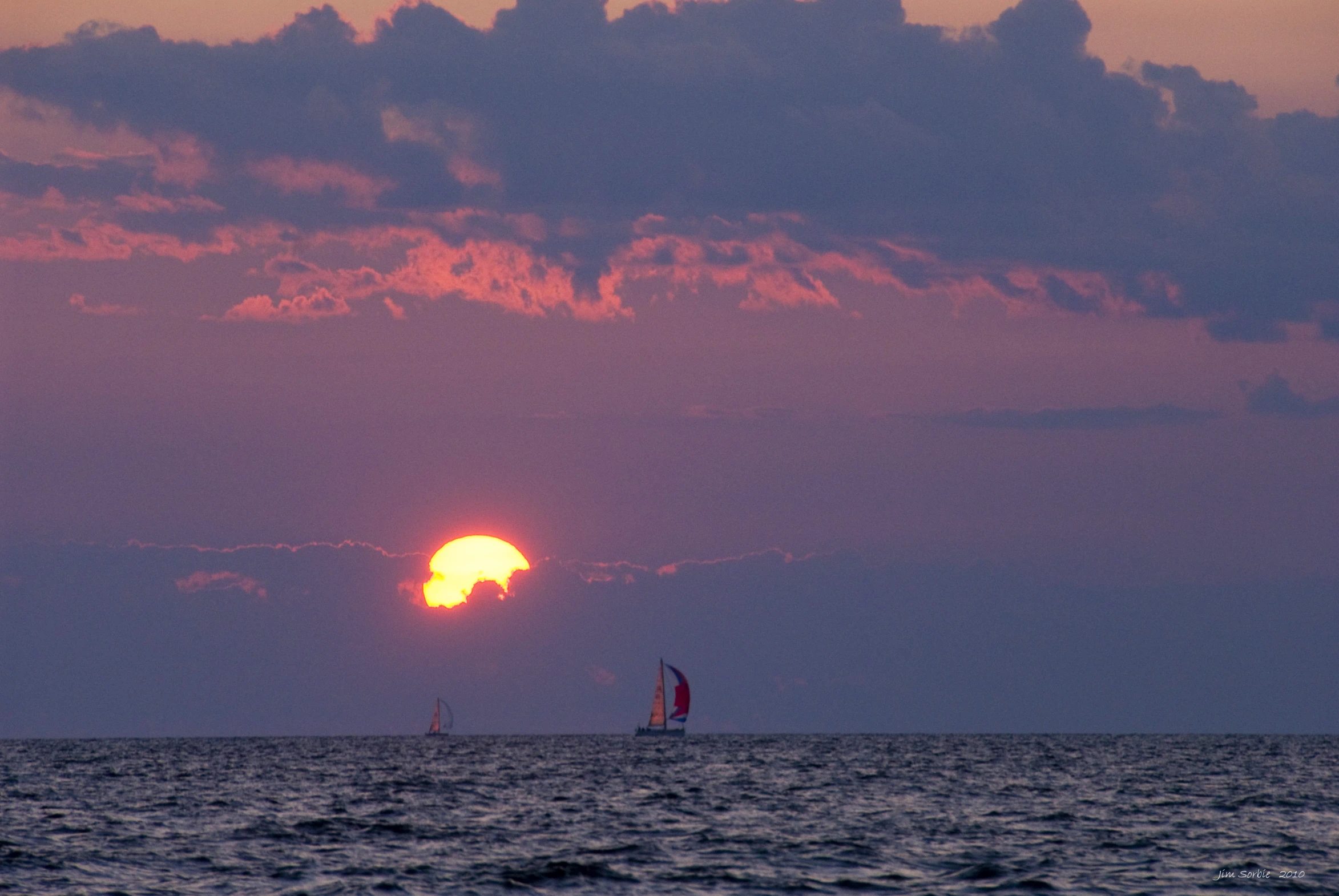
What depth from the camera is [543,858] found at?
42344 mm

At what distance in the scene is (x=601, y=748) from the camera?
188 meters

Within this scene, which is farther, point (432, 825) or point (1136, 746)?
point (1136, 746)

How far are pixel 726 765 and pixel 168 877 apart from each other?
264 feet

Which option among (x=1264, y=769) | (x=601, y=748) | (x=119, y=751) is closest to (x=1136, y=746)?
(x=601, y=748)

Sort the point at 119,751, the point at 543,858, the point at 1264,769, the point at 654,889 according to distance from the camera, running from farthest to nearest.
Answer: the point at 119,751 < the point at 1264,769 < the point at 543,858 < the point at 654,889

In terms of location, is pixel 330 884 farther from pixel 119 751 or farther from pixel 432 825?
pixel 119 751

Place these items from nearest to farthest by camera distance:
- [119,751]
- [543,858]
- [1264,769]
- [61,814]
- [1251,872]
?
[1251,872], [543,858], [61,814], [1264,769], [119,751]

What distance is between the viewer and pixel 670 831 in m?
51.1

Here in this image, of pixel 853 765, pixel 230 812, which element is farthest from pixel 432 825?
pixel 853 765

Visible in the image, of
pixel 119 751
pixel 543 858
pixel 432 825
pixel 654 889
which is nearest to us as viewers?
pixel 654 889

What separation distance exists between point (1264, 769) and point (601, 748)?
95.4m

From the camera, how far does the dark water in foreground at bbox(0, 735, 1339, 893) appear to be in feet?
125

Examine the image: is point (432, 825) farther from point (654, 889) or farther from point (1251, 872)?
point (1251, 872)

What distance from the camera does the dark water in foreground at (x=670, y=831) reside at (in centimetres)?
3803
